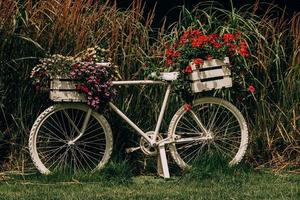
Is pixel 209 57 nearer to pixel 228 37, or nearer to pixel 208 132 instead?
pixel 228 37

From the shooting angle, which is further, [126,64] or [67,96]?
[126,64]

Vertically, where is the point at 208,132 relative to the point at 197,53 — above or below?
below

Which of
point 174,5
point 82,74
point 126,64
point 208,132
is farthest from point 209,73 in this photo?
point 174,5

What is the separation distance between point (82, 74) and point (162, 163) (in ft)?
3.43

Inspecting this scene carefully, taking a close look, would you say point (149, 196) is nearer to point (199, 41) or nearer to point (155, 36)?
point (199, 41)

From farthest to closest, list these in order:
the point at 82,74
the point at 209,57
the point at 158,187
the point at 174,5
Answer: the point at 174,5, the point at 209,57, the point at 82,74, the point at 158,187

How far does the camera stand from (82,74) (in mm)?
6223

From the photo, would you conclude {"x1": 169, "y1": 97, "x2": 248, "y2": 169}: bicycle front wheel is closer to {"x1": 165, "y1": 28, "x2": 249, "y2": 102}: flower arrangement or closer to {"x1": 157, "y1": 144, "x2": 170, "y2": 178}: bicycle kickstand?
{"x1": 157, "y1": 144, "x2": 170, "y2": 178}: bicycle kickstand

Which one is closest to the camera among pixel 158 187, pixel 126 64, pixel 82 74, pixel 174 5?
pixel 158 187

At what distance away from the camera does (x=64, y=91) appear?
245 inches

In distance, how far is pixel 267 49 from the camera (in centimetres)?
719

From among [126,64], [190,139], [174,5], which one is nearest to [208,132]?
[190,139]

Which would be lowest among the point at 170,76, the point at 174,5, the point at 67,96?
the point at 67,96

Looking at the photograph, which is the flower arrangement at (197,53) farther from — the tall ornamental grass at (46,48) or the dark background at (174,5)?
the dark background at (174,5)
